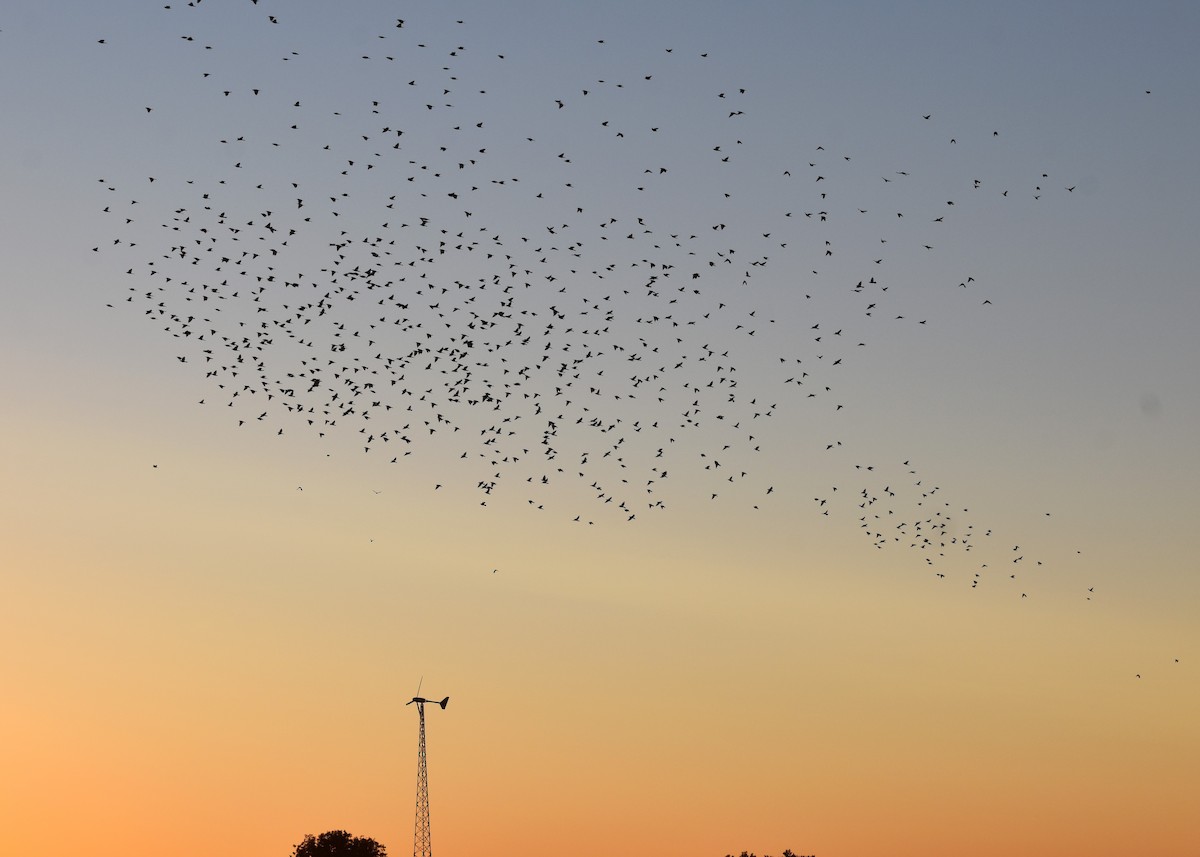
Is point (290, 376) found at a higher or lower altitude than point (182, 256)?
lower

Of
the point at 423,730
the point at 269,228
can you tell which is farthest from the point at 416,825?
the point at 269,228

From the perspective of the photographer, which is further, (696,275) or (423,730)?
(423,730)

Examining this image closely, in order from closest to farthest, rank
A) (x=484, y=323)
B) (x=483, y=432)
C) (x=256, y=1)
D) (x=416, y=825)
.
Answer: (x=256, y=1), (x=484, y=323), (x=483, y=432), (x=416, y=825)

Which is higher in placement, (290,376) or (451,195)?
(451,195)

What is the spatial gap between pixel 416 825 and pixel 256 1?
11181 cm

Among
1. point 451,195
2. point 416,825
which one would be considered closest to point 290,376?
point 451,195

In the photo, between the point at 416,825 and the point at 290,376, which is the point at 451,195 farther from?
the point at 416,825

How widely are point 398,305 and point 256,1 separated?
512 inches

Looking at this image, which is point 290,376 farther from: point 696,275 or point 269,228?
point 696,275

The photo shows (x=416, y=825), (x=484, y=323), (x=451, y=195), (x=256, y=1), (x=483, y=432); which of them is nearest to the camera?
(x=256, y=1)

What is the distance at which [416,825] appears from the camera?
15162 cm

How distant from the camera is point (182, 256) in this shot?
60.0m

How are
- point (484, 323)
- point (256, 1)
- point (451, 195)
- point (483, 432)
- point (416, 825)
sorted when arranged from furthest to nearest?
1. point (416, 825)
2. point (483, 432)
3. point (484, 323)
4. point (451, 195)
5. point (256, 1)

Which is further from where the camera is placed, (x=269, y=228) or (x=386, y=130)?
(x=269, y=228)
